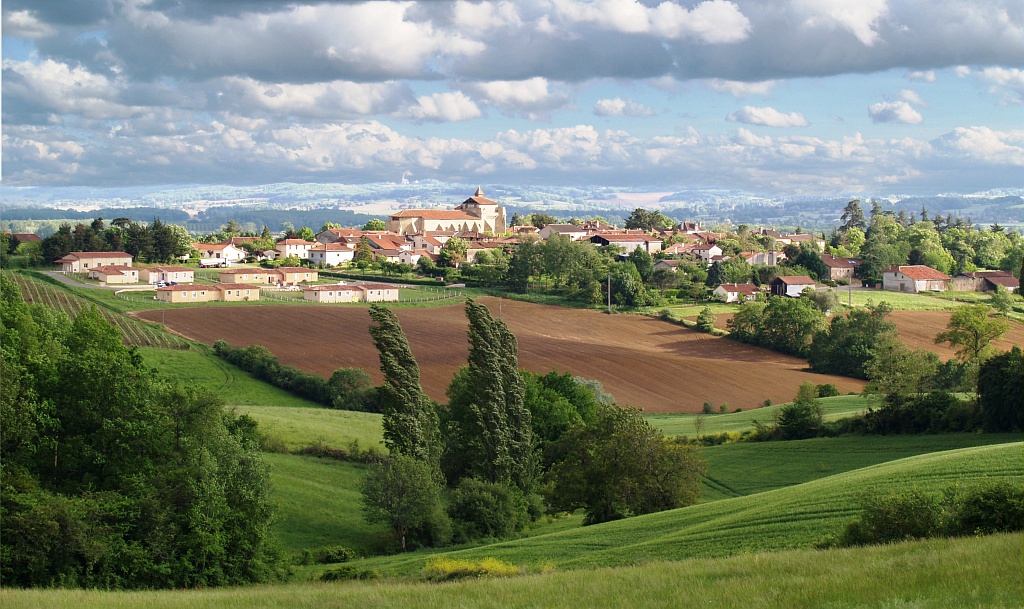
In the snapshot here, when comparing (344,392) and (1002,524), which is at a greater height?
(1002,524)

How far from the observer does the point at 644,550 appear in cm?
1783

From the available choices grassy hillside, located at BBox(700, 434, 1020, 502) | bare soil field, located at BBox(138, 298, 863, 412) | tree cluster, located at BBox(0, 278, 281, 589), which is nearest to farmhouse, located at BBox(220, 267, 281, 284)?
bare soil field, located at BBox(138, 298, 863, 412)

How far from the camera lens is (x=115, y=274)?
277 feet

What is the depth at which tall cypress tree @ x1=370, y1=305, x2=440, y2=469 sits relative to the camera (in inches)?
1161

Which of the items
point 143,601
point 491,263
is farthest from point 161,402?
point 491,263

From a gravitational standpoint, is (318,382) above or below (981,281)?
below

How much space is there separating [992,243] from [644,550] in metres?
127

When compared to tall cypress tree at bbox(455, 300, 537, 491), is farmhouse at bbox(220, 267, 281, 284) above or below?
above

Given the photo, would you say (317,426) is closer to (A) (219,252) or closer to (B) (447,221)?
(A) (219,252)

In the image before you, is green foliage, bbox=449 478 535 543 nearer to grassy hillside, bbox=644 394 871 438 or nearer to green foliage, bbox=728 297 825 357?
grassy hillside, bbox=644 394 871 438

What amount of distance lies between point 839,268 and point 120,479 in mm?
100735

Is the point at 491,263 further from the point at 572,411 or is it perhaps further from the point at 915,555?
the point at 915,555

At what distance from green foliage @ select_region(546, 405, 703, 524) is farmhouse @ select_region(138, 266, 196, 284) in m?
65.4

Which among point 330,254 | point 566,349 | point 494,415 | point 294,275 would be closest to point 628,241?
point 330,254
